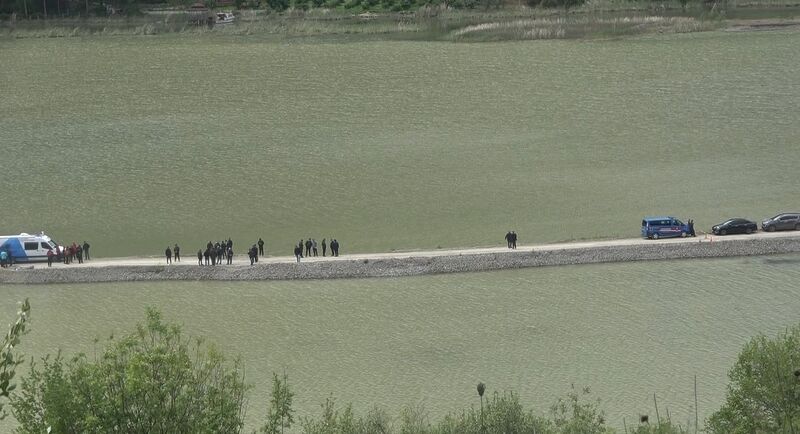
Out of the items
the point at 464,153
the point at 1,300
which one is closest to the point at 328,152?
the point at 464,153

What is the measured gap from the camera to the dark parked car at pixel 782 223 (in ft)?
117

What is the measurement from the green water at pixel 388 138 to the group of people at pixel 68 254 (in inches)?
51.7

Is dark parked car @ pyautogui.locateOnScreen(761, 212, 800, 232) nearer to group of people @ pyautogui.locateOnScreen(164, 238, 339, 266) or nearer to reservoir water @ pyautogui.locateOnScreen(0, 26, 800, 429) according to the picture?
reservoir water @ pyautogui.locateOnScreen(0, 26, 800, 429)

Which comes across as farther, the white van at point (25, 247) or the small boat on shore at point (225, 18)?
the small boat on shore at point (225, 18)

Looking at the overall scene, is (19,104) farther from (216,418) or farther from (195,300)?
(216,418)

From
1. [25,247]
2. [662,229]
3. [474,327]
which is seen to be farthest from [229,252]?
[662,229]

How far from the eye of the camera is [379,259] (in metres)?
34.0

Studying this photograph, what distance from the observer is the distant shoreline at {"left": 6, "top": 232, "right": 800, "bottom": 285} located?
111 ft

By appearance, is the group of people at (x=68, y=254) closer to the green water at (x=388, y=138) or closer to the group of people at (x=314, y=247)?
the green water at (x=388, y=138)

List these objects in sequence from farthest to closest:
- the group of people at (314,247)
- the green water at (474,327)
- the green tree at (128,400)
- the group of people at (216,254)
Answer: the group of people at (314,247) < the group of people at (216,254) < the green water at (474,327) < the green tree at (128,400)

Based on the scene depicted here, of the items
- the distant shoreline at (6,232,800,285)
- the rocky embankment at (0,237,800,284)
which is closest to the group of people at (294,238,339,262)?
the distant shoreline at (6,232,800,285)

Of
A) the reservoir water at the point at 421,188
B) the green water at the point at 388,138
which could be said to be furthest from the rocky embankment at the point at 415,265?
the green water at the point at 388,138

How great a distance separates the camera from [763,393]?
18.8 meters

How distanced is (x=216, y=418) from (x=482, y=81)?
38.5m
